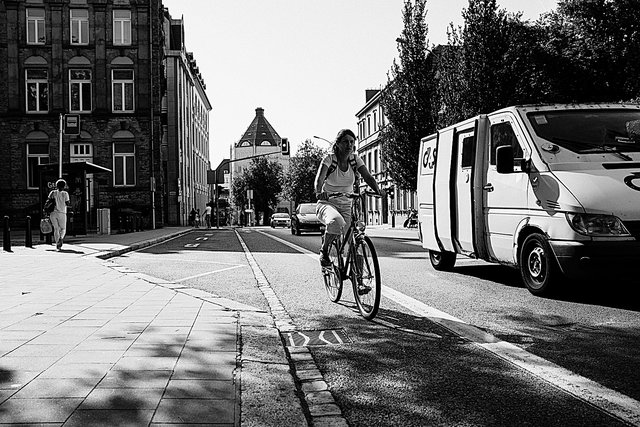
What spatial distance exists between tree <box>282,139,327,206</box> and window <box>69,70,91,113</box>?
43.2m

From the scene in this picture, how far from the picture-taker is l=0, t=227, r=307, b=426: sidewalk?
11.5ft

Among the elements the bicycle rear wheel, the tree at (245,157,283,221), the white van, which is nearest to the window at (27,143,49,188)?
the white van

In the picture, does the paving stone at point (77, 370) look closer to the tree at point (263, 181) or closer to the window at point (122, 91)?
the window at point (122, 91)

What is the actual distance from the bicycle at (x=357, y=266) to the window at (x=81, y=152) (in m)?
35.3

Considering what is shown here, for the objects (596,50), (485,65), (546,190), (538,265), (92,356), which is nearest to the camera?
(92,356)

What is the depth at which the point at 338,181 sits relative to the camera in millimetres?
7301

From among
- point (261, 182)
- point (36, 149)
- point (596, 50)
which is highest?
point (596, 50)

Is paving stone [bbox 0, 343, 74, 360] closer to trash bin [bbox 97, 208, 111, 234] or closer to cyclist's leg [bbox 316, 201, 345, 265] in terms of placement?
cyclist's leg [bbox 316, 201, 345, 265]

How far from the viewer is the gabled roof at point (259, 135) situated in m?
143

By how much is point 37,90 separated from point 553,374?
4039cm

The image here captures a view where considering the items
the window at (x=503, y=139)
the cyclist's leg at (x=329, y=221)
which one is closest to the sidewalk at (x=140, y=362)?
the cyclist's leg at (x=329, y=221)

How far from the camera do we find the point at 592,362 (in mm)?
4727

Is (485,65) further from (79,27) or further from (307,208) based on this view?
(79,27)

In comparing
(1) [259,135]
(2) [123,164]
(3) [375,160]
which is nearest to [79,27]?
(2) [123,164]
